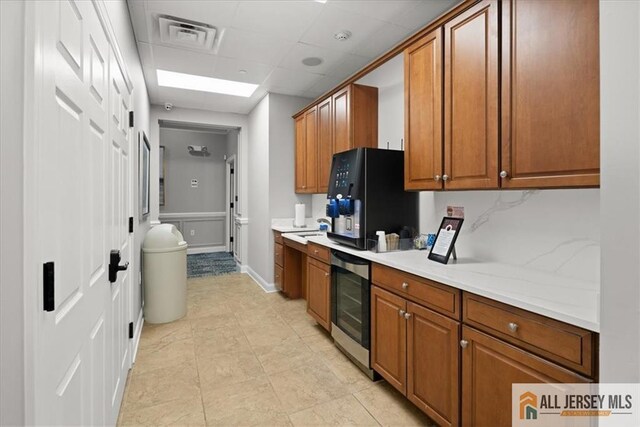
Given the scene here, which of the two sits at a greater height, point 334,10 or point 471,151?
point 334,10

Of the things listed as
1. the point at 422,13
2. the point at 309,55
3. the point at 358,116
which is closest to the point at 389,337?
the point at 358,116

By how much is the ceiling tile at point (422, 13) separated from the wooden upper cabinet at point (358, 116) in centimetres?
68

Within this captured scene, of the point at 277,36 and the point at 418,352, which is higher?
the point at 277,36

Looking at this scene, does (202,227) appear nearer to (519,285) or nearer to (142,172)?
(142,172)

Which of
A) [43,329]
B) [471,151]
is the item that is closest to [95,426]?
[43,329]

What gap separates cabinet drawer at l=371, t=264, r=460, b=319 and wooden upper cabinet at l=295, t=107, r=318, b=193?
6.55ft

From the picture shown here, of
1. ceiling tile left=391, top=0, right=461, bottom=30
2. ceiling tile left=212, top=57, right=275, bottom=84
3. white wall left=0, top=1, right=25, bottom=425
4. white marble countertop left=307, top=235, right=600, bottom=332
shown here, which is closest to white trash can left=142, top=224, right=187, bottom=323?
ceiling tile left=212, top=57, right=275, bottom=84

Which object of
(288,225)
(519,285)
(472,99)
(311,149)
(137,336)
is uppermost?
(311,149)

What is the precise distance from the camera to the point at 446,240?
2.04 metres

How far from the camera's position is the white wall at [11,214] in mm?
680

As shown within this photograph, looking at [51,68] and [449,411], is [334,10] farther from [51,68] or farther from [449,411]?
[449,411]

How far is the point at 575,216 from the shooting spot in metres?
1.64

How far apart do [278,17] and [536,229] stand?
8.09 ft

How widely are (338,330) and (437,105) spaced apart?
1.95 metres
